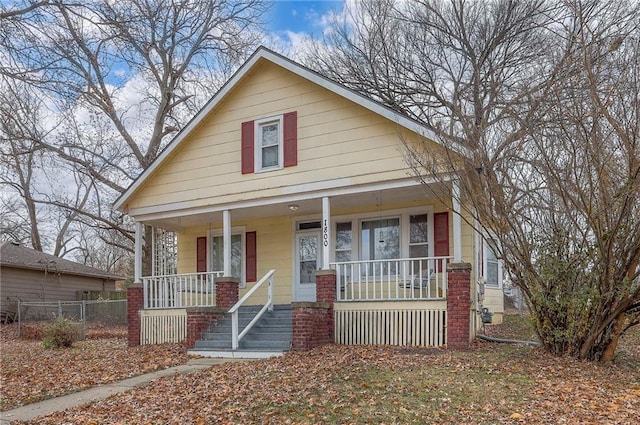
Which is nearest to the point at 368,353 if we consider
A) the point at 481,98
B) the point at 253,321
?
the point at 253,321

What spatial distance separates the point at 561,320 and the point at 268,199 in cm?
672

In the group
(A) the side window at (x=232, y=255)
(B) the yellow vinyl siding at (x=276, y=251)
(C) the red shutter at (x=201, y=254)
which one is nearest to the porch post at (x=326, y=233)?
(B) the yellow vinyl siding at (x=276, y=251)

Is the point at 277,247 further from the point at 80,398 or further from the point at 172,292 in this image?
the point at 80,398

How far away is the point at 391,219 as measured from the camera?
1328cm

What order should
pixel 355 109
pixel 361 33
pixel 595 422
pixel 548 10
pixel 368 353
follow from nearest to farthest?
pixel 595 422 → pixel 368 353 → pixel 355 109 → pixel 548 10 → pixel 361 33

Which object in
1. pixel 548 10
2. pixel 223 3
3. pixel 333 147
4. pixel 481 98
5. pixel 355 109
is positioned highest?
pixel 223 3

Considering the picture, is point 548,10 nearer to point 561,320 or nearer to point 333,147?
point 333,147

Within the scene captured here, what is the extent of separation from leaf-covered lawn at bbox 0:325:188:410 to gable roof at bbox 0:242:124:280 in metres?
10.3

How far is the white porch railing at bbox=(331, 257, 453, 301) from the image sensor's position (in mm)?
11117

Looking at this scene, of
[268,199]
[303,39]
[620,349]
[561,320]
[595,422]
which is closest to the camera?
[595,422]

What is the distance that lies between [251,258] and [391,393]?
8615 millimetres

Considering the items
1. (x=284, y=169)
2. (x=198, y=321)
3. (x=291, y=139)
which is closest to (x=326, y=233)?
(x=284, y=169)

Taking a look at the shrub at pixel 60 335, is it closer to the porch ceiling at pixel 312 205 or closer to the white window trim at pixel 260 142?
the porch ceiling at pixel 312 205

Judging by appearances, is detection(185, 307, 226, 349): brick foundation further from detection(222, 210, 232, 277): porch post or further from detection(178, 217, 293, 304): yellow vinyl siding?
detection(178, 217, 293, 304): yellow vinyl siding
